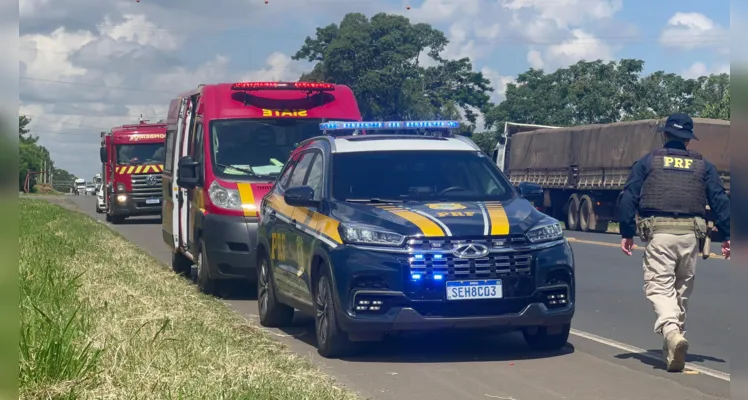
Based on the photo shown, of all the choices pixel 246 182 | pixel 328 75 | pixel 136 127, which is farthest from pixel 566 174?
pixel 328 75

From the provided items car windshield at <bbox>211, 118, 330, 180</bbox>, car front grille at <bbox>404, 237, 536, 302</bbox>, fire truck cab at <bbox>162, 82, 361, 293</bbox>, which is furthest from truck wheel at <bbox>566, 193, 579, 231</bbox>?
car front grille at <bbox>404, 237, 536, 302</bbox>

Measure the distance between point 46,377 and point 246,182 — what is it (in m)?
7.13

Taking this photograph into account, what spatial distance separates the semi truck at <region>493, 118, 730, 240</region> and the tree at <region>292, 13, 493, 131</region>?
3111 centimetres

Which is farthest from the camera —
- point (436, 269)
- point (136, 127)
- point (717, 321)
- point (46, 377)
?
point (136, 127)

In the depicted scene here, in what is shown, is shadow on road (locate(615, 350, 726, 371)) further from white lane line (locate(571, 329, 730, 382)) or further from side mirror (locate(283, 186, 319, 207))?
side mirror (locate(283, 186, 319, 207))

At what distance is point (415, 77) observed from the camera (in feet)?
249

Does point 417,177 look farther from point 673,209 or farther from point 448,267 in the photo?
point 673,209

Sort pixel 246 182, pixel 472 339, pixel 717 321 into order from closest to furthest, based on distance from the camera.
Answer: pixel 472 339 → pixel 717 321 → pixel 246 182

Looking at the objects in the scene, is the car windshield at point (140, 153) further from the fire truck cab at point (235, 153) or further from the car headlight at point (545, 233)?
the car headlight at point (545, 233)

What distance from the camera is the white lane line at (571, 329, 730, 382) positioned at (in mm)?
7621

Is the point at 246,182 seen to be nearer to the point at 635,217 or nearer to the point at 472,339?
the point at 472,339

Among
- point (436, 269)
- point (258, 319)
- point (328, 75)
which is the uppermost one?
point (328, 75)

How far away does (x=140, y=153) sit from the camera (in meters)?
34.5

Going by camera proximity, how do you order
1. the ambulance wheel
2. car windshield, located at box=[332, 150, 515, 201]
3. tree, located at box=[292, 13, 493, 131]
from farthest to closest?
tree, located at box=[292, 13, 493, 131] → the ambulance wheel → car windshield, located at box=[332, 150, 515, 201]
